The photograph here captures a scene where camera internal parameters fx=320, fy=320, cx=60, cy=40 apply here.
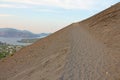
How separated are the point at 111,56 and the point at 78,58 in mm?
1836

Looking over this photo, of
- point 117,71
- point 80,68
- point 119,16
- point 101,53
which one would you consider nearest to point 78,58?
point 101,53

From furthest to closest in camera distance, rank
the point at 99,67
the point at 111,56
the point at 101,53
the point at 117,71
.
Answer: the point at 101,53 → the point at 111,56 → the point at 99,67 → the point at 117,71

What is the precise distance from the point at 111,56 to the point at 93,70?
3.25 m

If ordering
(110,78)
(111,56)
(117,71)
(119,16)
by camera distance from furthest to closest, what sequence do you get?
(119,16), (111,56), (117,71), (110,78)

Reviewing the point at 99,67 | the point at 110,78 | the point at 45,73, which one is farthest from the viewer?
the point at 45,73

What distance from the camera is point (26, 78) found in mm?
16453

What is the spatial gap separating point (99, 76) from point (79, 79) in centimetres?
86

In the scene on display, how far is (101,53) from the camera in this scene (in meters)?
18.5

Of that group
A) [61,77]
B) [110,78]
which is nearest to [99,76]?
[110,78]

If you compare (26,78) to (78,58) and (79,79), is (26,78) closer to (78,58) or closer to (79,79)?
(78,58)

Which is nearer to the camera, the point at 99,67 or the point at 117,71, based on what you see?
the point at 117,71

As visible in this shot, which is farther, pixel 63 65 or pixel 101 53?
pixel 101 53

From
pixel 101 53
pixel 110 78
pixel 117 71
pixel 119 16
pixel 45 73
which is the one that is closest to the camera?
pixel 110 78

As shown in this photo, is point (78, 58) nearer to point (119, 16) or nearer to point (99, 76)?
point (99, 76)
